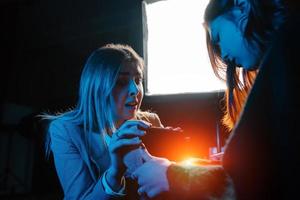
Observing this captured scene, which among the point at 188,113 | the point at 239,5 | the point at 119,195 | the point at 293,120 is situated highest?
the point at 239,5

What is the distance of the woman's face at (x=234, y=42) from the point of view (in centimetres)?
80

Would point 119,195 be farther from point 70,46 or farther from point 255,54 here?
point 70,46

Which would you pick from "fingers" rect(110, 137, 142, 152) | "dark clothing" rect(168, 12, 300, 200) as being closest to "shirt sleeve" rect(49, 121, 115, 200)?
"fingers" rect(110, 137, 142, 152)

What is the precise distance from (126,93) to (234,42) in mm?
606

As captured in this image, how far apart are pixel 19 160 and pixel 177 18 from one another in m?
1.65

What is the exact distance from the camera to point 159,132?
110 cm

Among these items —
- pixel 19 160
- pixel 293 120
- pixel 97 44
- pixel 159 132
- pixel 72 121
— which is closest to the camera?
pixel 293 120

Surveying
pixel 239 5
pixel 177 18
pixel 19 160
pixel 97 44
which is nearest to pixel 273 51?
pixel 239 5

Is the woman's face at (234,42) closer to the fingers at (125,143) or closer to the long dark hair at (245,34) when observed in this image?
the long dark hair at (245,34)

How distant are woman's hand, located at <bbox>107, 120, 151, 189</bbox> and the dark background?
531 millimetres

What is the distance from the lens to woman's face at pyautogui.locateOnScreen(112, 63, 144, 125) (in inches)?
51.9

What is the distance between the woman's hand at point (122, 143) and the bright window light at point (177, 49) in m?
0.51

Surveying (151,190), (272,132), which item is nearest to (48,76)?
(151,190)

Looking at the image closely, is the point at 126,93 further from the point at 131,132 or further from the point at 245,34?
the point at 245,34
